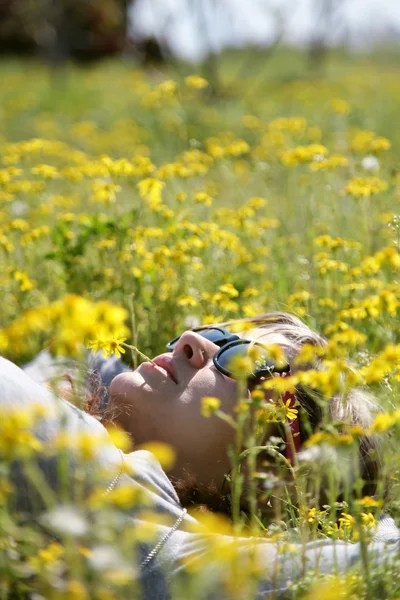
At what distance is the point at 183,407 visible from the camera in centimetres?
191

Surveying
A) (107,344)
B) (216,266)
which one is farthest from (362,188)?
(107,344)

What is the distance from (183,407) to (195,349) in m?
0.18

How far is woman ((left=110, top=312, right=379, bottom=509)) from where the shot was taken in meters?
1.89

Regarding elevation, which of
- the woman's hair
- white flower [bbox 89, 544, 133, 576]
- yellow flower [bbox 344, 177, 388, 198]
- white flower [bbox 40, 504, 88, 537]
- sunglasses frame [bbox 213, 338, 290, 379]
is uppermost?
white flower [bbox 40, 504, 88, 537]

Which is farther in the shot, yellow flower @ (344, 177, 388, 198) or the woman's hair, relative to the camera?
yellow flower @ (344, 177, 388, 198)

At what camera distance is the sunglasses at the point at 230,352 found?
6.03 ft

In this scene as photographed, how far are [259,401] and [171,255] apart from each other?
1.52 meters

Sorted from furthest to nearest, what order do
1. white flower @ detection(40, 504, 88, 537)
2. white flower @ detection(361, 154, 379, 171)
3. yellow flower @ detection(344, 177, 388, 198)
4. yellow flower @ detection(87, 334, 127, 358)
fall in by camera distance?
white flower @ detection(361, 154, 379, 171) → yellow flower @ detection(344, 177, 388, 198) → yellow flower @ detection(87, 334, 127, 358) → white flower @ detection(40, 504, 88, 537)

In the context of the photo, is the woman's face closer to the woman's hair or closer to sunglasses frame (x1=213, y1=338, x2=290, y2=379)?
sunglasses frame (x1=213, y1=338, x2=290, y2=379)

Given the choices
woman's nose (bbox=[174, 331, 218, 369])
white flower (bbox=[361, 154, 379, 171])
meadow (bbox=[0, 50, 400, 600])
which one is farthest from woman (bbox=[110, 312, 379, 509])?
white flower (bbox=[361, 154, 379, 171])

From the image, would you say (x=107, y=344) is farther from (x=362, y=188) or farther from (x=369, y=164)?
(x=369, y=164)

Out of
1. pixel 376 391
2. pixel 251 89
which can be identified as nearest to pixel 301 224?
pixel 376 391

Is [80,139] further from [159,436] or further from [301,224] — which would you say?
[159,436]

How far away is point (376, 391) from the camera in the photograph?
6.72ft
